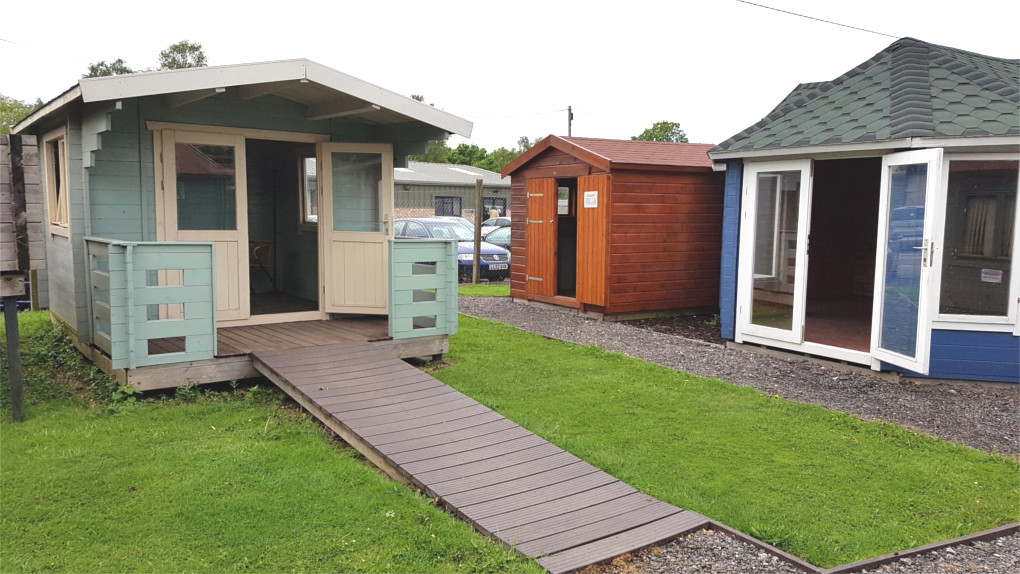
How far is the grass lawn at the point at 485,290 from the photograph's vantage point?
42.9ft

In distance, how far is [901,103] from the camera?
7.05m

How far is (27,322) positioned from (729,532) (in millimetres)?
8943

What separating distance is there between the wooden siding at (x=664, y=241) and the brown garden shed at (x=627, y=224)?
0.01m

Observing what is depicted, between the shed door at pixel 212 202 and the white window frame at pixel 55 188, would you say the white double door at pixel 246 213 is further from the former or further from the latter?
the white window frame at pixel 55 188

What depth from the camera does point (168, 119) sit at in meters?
6.57

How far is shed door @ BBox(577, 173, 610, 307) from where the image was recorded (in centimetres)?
979

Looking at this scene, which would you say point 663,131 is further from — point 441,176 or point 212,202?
point 212,202

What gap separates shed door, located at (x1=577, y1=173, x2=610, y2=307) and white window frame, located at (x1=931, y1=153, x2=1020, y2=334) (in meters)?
4.12

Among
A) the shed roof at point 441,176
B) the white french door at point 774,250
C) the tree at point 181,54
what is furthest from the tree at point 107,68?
the white french door at point 774,250

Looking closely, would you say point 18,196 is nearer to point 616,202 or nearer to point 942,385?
point 616,202

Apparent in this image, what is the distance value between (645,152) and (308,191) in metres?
4.76

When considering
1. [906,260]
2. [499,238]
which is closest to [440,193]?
[499,238]

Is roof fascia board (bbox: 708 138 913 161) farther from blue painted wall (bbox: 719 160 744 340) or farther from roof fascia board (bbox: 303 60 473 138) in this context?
roof fascia board (bbox: 303 60 473 138)

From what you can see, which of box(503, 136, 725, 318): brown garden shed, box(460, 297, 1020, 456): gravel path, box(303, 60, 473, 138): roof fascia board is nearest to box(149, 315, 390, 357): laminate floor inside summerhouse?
box(303, 60, 473, 138): roof fascia board
